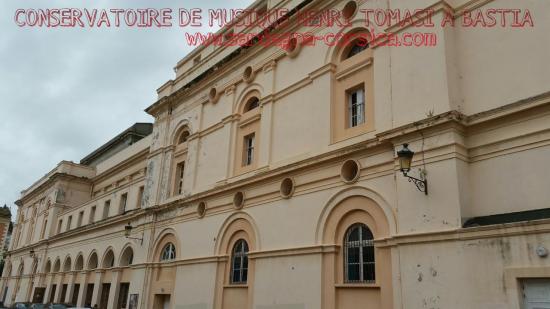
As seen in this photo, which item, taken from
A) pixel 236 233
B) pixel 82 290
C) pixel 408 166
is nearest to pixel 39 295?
pixel 82 290

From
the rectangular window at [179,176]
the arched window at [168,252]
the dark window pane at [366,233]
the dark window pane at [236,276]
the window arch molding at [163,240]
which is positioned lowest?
the dark window pane at [236,276]

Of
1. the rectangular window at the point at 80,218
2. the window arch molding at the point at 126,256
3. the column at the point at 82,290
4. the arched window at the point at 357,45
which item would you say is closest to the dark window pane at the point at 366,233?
the arched window at the point at 357,45

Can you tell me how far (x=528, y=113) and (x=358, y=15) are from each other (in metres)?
5.84

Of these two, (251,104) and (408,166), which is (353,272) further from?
(251,104)

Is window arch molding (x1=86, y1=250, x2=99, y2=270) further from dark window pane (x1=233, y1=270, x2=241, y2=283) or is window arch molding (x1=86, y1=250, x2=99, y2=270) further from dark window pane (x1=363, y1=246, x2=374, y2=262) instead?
dark window pane (x1=363, y1=246, x2=374, y2=262)

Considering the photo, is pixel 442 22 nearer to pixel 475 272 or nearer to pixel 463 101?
pixel 463 101

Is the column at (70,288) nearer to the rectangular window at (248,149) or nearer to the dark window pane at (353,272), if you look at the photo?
the rectangular window at (248,149)

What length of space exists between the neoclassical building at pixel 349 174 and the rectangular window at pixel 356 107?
0.27ft

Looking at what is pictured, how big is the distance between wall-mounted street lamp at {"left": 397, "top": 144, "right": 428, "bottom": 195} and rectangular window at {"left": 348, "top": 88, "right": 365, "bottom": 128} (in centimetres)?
271

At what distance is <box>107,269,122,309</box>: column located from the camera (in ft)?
→ 70.5

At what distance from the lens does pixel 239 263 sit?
15125mm

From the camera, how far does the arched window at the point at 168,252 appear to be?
18453mm

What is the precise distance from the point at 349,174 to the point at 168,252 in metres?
9.85

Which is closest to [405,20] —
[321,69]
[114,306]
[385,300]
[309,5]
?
[321,69]
